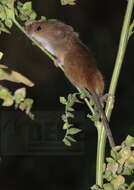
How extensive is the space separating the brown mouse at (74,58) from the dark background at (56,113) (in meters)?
1.19

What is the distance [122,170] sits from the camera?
56 cm

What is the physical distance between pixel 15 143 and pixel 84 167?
0.38 metres

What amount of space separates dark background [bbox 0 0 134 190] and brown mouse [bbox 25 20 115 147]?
3.92 feet

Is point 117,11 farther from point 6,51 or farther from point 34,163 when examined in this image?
point 34,163

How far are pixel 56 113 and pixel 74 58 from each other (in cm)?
176

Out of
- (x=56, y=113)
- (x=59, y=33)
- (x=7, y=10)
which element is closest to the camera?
(x=7, y=10)

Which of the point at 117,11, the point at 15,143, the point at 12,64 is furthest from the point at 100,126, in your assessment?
the point at 117,11

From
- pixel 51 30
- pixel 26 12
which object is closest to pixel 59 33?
pixel 51 30

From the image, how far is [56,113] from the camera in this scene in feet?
8.04

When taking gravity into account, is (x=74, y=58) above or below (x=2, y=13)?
below

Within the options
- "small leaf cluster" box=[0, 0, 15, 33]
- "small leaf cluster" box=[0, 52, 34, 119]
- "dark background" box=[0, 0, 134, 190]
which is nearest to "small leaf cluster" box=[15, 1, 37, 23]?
"small leaf cluster" box=[0, 0, 15, 33]

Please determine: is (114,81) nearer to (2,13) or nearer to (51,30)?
(2,13)

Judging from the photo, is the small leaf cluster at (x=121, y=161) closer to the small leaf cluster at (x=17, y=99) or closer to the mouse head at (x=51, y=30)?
the small leaf cluster at (x=17, y=99)

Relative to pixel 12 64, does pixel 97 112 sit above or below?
above
